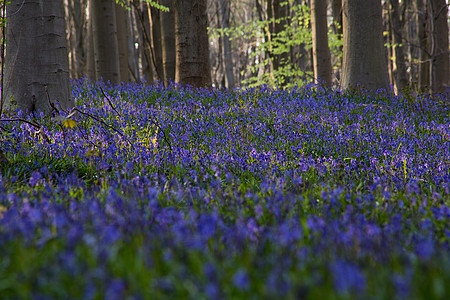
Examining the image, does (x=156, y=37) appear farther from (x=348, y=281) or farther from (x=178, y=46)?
(x=348, y=281)

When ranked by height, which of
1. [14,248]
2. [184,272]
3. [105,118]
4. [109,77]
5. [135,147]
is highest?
[109,77]

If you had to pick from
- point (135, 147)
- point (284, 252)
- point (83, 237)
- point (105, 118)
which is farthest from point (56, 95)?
point (284, 252)

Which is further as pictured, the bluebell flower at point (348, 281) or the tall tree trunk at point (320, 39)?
the tall tree trunk at point (320, 39)

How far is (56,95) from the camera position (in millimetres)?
5402

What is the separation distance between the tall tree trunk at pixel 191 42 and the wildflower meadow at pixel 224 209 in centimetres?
271

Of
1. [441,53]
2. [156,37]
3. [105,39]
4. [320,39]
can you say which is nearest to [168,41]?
[105,39]

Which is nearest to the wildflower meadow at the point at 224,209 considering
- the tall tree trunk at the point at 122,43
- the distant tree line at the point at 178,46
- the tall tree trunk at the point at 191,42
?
the distant tree line at the point at 178,46

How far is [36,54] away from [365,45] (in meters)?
7.17

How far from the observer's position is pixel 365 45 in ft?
29.3

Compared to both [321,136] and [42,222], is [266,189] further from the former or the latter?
[321,136]

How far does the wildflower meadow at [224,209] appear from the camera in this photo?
1342 millimetres

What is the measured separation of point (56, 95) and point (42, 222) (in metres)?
3.99

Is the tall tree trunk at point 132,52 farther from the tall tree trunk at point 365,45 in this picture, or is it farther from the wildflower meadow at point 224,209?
the wildflower meadow at point 224,209

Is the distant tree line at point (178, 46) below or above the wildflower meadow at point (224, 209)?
above
